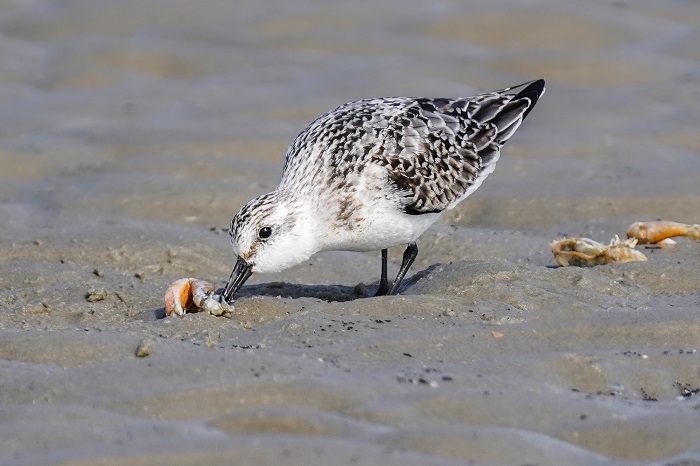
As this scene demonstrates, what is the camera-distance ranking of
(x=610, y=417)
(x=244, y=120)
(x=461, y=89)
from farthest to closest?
(x=461, y=89) → (x=244, y=120) → (x=610, y=417)

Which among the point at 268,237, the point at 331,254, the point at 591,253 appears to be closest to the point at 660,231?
the point at 591,253

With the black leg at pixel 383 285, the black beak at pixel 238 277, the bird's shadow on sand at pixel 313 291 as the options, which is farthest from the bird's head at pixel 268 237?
the black leg at pixel 383 285

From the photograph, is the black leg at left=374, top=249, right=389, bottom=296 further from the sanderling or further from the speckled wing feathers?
the speckled wing feathers

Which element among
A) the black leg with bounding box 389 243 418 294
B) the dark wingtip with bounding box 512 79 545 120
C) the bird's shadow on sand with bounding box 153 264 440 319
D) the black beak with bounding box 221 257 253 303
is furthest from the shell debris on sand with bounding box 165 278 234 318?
the dark wingtip with bounding box 512 79 545 120

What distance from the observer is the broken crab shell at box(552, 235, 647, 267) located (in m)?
6.89

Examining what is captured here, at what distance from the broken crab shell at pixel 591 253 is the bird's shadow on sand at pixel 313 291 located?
776 mm

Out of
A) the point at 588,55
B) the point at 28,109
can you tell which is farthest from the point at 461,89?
the point at 28,109

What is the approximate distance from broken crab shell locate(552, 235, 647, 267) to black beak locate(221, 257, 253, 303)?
1915 millimetres

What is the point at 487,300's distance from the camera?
5.99 meters

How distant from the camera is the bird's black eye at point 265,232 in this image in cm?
637

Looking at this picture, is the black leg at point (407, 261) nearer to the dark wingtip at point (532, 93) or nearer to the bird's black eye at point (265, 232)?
the bird's black eye at point (265, 232)

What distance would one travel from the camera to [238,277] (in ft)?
20.8

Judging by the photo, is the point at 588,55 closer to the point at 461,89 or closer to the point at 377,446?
the point at 461,89

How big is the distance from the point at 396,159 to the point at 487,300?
132 centimetres
